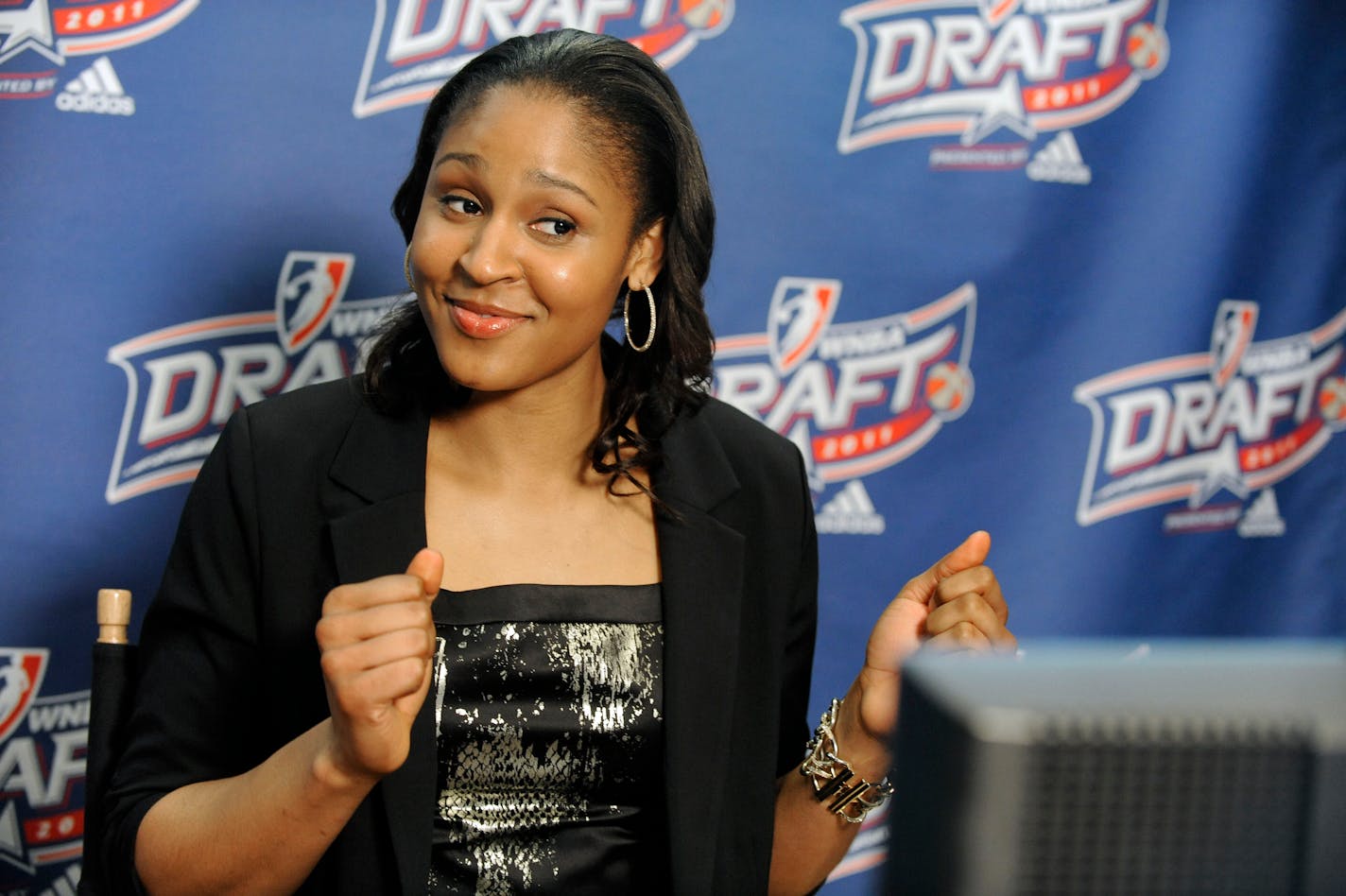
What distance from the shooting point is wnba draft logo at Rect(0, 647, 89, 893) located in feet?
6.03

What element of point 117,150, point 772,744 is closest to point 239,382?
point 117,150

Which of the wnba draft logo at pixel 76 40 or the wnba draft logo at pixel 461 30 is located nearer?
the wnba draft logo at pixel 76 40

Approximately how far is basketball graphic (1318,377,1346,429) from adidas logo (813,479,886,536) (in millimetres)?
741

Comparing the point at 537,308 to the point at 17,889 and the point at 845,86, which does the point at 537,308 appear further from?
the point at 17,889

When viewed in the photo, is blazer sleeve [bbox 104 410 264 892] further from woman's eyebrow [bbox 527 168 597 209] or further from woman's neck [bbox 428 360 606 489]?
woman's eyebrow [bbox 527 168 597 209]

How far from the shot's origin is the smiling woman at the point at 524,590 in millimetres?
1212

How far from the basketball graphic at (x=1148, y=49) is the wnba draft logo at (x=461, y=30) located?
0.66 m

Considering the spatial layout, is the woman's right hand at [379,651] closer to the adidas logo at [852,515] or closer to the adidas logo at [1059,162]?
the adidas logo at [852,515]

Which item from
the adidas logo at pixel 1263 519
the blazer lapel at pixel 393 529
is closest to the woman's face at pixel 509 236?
the blazer lapel at pixel 393 529

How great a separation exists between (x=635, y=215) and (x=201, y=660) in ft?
1.83

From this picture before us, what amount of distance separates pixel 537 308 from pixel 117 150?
836 mm

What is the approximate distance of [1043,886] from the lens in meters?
0.43

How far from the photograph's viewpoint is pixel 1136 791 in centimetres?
43

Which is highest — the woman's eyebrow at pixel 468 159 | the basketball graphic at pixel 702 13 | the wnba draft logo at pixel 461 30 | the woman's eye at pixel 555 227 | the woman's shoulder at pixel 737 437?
the basketball graphic at pixel 702 13
